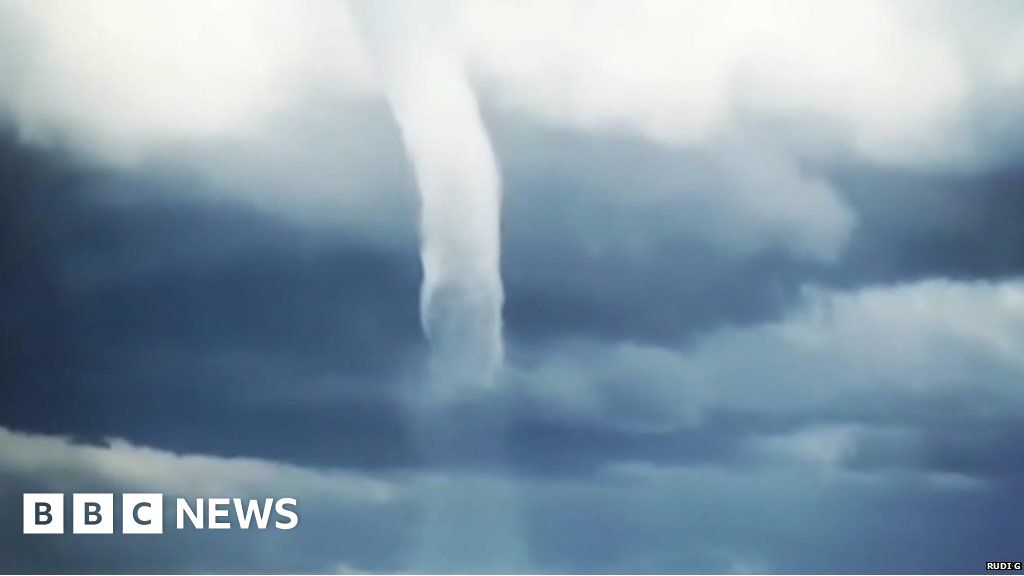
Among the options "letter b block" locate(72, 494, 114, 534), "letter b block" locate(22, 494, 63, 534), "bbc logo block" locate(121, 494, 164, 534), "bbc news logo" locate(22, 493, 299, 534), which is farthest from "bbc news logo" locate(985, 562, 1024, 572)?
"letter b block" locate(22, 494, 63, 534)

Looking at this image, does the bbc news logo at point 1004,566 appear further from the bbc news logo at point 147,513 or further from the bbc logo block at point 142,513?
the bbc logo block at point 142,513

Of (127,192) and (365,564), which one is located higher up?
(127,192)

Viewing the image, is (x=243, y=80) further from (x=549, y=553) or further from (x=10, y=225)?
(x=549, y=553)

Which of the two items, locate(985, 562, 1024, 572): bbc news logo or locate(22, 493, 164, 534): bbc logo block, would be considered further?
locate(985, 562, 1024, 572): bbc news logo

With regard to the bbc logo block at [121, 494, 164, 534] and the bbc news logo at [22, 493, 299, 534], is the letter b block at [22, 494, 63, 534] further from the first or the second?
the bbc logo block at [121, 494, 164, 534]

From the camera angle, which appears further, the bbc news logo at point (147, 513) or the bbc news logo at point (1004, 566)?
the bbc news logo at point (1004, 566)

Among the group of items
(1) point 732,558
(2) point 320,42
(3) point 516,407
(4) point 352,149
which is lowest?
(1) point 732,558

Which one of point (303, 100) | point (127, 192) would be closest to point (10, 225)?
point (127, 192)

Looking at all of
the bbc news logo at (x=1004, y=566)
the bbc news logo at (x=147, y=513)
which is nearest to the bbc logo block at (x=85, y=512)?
A: the bbc news logo at (x=147, y=513)
